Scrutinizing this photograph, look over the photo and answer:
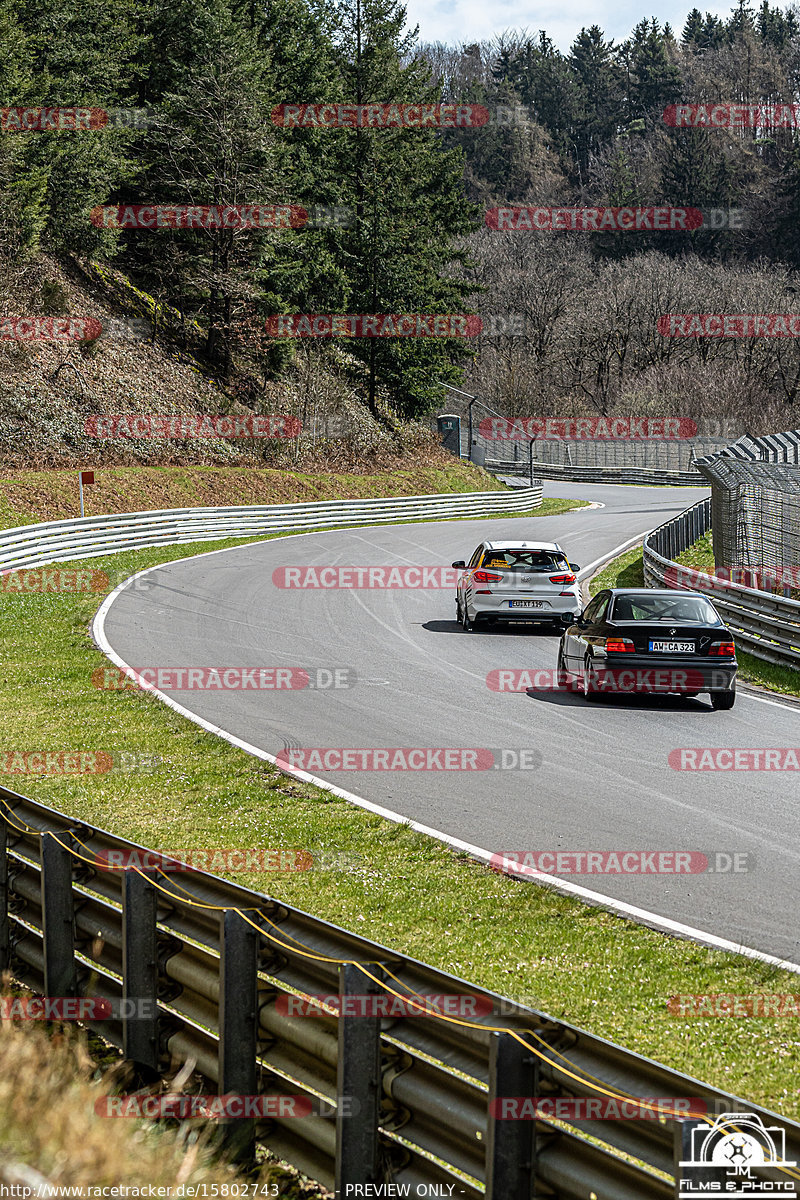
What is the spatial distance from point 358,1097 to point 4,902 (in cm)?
307

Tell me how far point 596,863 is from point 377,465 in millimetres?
47676

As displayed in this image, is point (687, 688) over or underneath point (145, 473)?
underneath

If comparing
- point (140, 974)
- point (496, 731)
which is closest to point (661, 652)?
point (496, 731)

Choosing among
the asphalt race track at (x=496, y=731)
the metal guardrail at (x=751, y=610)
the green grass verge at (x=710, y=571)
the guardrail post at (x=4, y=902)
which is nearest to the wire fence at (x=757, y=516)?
the metal guardrail at (x=751, y=610)

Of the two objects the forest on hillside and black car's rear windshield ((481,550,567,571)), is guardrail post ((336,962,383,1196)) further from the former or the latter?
the forest on hillside

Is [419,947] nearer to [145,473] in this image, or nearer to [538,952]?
[538,952]

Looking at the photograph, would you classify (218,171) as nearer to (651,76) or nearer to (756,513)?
(756,513)

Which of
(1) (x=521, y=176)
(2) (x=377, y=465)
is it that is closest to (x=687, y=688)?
(2) (x=377, y=465)

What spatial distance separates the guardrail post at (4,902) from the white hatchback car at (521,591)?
1459cm

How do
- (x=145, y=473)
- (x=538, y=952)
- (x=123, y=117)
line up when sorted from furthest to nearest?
1. (x=123, y=117)
2. (x=145, y=473)
3. (x=538, y=952)

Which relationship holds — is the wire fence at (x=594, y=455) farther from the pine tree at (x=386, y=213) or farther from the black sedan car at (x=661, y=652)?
the black sedan car at (x=661, y=652)

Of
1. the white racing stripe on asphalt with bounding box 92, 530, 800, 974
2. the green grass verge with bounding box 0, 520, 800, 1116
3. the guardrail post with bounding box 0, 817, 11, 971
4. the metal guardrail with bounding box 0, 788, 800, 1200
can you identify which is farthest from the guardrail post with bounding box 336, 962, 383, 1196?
the white racing stripe on asphalt with bounding box 92, 530, 800, 974

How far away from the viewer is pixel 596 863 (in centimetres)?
845

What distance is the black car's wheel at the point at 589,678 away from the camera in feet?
48.1
